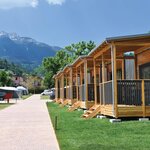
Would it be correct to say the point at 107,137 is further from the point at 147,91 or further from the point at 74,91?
the point at 74,91

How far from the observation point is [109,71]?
26547 millimetres

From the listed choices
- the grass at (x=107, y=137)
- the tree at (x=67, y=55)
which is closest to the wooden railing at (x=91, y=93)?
the grass at (x=107, y=137)

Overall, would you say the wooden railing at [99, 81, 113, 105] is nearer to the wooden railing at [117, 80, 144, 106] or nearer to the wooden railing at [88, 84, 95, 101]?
the wooden railing at [117, 80, 144, 106]

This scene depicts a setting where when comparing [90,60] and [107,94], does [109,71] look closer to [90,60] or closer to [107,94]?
[90,60]

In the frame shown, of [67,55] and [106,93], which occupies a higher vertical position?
[67,55]

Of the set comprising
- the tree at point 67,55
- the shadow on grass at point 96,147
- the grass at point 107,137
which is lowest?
the shadow on grass at point 96,147

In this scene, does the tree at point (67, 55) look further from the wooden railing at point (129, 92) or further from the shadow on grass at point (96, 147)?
the shadow on grass at point (96, 147)

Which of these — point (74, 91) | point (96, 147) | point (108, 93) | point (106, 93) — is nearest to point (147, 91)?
point (108, 93)

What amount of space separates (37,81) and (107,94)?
142127 mm

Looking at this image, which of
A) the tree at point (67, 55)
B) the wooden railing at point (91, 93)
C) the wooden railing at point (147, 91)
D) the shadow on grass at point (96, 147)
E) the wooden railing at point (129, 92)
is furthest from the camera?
the tree at point (67, 55)

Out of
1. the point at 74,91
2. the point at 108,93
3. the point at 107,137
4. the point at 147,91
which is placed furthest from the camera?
the point at 74,91

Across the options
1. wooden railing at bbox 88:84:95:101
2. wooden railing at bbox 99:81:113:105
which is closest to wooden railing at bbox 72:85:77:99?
wooden railing at bbox 88:84:95:101

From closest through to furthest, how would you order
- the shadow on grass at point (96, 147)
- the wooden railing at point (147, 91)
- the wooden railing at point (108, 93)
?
the shadow on grass at point (96, 147), the wooden railing at point (147, 91), the wooden railing at point (108, 93)

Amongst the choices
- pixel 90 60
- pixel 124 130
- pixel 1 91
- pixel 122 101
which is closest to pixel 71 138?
pixel 124 130
